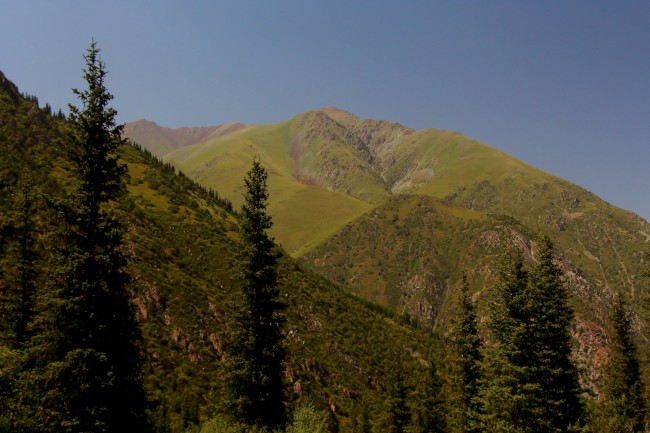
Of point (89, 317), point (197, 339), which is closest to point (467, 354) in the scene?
point (89, 317)

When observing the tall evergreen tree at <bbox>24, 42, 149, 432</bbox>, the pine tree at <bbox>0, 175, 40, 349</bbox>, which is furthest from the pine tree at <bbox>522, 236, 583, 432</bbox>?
the pine tree at <bbox>0, 175, 40, 349</bbox>

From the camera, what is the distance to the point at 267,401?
25.7m

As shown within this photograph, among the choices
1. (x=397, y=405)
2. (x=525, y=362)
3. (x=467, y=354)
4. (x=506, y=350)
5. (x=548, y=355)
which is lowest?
(x=397, y=405)

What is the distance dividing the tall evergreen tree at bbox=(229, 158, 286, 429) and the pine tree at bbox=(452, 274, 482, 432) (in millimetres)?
16552

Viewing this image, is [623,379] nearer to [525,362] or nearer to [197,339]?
[525,362]

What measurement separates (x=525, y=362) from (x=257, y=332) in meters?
18.3

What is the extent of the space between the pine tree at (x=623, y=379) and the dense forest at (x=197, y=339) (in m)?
0.16

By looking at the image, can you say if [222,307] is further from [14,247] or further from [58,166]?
[58,166]

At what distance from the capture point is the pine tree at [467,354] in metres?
33.6

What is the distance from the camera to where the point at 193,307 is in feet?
177

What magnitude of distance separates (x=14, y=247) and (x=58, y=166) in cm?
A: 5343

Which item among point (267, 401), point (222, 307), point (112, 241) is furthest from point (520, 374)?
point (222, 307)

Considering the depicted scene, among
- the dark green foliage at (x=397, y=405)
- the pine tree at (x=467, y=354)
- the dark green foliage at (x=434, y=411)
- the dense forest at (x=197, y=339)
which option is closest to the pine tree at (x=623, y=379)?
the dense forest at (x=197, y=339)

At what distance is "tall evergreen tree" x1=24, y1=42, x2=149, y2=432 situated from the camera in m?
16.0
